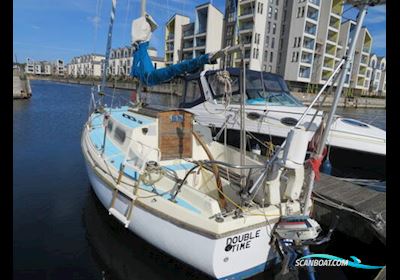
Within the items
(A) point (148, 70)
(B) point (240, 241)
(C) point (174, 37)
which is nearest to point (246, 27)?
(C) point (174, 37)

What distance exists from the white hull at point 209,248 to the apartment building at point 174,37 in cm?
5614

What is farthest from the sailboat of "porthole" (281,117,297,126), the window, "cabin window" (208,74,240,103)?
the window

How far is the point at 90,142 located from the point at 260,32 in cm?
4329

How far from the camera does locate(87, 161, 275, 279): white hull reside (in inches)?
142

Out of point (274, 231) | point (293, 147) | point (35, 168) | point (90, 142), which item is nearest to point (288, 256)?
point (274, 231)

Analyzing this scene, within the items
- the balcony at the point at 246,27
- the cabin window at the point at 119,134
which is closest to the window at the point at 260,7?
the balcony at the point at 246,27

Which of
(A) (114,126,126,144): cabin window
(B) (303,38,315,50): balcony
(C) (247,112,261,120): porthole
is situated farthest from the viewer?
(B) (303,38,315,50): balcony

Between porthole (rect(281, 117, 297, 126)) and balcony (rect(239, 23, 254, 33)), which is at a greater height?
balcony (rect(239, 23, 254, 33))

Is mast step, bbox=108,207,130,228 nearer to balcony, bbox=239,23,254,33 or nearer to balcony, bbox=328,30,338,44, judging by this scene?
balcony, bbox=239,23,254,33

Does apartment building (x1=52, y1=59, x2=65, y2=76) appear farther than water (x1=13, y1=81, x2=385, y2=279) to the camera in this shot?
Yes

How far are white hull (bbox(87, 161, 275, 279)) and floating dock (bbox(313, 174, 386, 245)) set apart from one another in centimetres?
206

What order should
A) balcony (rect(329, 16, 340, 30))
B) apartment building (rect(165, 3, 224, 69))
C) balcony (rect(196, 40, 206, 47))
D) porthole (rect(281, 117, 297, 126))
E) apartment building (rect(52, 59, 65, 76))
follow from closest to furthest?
porthole (rect(281, 117, 297, 126))
apartment building (rect(165, 3, 224, 69))
balcony (rect(329, 16, 340, 30))
balcony (rect(196, 40, 206, 47))
apartment building (rect(52, 59, 65, 76))

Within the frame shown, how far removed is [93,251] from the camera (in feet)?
18.0
